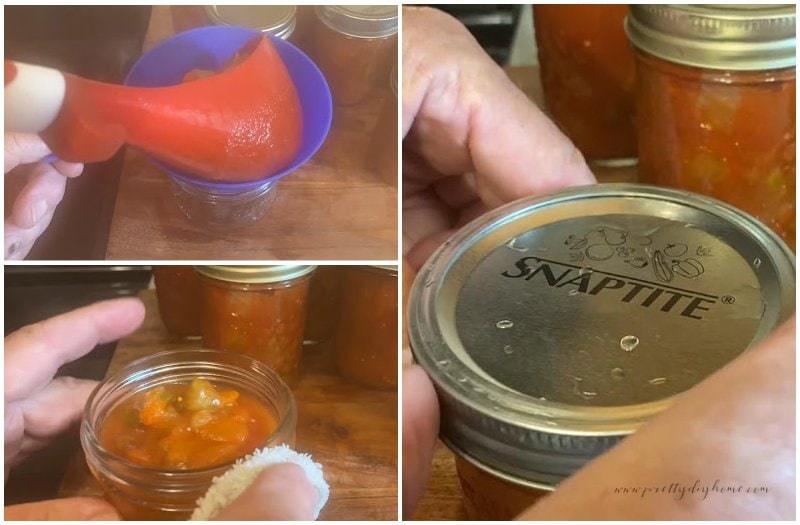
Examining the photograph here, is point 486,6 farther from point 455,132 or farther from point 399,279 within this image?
point 399,279

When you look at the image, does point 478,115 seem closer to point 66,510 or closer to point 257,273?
point 257,273

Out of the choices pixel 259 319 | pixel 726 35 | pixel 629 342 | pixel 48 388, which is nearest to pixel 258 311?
pixel 259 319

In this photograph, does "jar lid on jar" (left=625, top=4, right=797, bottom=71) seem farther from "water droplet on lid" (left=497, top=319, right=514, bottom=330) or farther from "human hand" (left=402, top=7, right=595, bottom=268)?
"water droplet on lid" (left=497, top=319, right=514, bottom=330)

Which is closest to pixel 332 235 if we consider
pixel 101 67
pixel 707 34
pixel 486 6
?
pixel 101 67

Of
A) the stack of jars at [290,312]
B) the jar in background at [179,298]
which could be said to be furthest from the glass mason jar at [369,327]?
the jar in background at [179,298]

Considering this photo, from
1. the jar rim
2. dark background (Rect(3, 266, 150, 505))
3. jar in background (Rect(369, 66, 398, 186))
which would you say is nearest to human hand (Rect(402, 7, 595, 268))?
jar in background (Rect(369, 66, 398, 186))

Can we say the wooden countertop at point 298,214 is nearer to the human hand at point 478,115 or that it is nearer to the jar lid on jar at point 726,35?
the human hand at point 478,115
